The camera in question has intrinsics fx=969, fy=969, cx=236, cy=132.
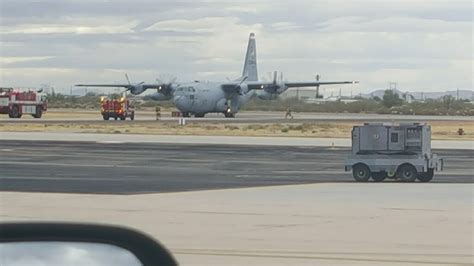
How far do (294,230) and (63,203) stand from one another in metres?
5.27

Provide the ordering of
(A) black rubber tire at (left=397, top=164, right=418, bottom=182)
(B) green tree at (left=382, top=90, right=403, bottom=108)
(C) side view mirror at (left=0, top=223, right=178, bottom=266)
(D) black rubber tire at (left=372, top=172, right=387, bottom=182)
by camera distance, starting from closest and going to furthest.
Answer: (C) side view mirror at (left=0, top=223, right=178, bottom=266) → (A) black rubber tire at (left=397, top=164, right=418, bottom=182) → (D) black rubber tire at (left=372, top=172, right=387, bottom=182) → (B) green tree at (left=382, top=90, right=403, bottom=108)

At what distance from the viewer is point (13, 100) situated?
80.8 meters

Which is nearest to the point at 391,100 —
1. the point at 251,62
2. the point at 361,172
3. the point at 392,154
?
the point at 251,62

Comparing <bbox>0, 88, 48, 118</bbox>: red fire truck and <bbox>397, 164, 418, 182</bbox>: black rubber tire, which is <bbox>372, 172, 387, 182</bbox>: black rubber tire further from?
<bbox>0, 88, 48, 118</bbox>: red fire truck

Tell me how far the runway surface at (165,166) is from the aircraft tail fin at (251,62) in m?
64.2

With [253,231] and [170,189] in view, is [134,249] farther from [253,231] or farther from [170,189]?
[170,189]

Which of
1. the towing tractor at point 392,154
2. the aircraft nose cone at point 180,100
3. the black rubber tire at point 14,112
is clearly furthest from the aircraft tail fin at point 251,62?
the towing tractor at point 392,154

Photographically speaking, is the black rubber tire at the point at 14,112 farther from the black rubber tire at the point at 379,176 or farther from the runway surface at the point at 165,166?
the black rubber tire at the point at 379,176

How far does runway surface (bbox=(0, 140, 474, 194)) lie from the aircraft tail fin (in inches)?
2527

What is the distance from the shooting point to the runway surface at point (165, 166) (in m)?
21.5

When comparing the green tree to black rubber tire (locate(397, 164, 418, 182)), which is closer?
black rubber tire (locate(397, 164, 418, 182))

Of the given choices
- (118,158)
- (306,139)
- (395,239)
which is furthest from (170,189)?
(306,139)

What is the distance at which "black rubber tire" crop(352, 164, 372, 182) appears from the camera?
75.4 ft

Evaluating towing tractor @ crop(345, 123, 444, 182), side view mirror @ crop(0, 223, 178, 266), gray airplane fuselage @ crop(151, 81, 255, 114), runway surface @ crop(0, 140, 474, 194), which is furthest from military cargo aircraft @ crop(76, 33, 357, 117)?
side view mirror @ crop(0, 223, 178, 266)
